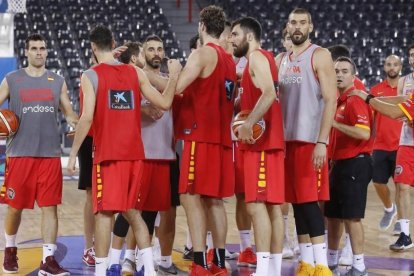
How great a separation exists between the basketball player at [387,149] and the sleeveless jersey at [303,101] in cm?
329

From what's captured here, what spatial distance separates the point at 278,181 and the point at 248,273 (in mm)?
1081

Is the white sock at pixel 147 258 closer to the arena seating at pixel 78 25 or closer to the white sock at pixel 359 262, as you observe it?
the white sock at pixel 359 262

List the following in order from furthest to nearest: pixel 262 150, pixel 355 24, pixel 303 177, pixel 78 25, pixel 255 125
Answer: pixel 355 24, pixel 78 25, pixel 303 177, pixel 262 150, pixel 255 125

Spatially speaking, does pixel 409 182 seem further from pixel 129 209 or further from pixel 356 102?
pixel 129 209

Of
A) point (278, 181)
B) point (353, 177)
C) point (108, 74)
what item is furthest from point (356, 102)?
point (108, 74)

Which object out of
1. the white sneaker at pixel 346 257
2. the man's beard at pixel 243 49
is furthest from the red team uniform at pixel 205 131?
the white sneaker at pixel 346 257

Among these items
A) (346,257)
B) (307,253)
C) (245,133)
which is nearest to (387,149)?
(346,257)

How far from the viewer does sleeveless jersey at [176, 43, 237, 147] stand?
244 inches

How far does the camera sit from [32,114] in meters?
6.68

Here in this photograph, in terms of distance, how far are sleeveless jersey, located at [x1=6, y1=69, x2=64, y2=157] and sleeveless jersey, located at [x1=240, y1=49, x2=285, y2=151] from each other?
5.48 feet

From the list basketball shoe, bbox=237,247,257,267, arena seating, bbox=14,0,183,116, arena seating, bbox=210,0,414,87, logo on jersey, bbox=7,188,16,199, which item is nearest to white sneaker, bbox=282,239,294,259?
basketball shoe, bbox=237,247,257,267

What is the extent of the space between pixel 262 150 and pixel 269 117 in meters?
0.25

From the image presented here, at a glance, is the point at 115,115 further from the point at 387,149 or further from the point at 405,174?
the point at 387,149

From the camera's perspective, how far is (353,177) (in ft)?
21.6
